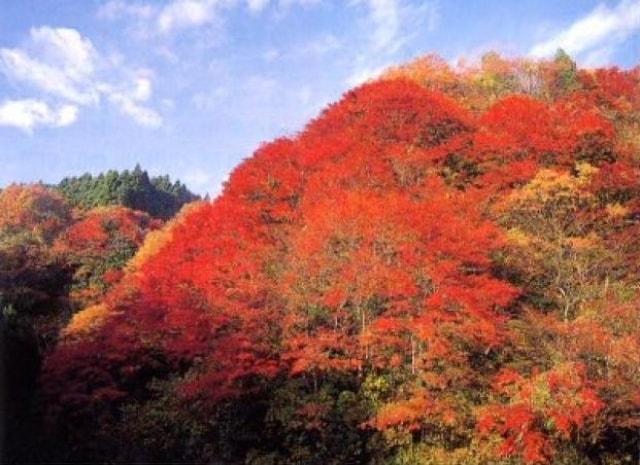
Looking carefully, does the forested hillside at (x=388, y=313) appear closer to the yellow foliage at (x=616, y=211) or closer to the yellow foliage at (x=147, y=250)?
the yellow foliage at (x=616, y=211)

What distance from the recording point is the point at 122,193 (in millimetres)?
75125

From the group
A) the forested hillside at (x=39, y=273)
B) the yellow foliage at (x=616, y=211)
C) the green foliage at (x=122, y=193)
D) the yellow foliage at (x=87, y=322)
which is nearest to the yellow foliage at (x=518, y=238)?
the yellow foliage at (x=616, y=211)

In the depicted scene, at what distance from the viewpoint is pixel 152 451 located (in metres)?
25.1

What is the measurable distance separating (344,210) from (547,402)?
9479 mm

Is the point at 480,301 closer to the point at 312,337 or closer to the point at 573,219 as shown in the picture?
the point at 312,337

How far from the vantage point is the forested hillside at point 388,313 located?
71.1 ft

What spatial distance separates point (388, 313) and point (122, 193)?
5761 cm

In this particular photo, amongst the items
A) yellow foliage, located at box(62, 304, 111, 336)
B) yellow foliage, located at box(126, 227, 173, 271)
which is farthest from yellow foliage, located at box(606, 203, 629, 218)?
yellow foliage, located at box(126, 227, 173, 271)

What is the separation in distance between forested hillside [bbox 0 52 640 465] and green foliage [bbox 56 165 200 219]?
137 feet

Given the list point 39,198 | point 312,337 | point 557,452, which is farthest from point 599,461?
point 39,198

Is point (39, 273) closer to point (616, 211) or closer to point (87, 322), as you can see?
point (87, 322)

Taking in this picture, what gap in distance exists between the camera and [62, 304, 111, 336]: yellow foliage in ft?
108

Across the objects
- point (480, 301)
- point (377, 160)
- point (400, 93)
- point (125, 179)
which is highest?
point (125, 179)

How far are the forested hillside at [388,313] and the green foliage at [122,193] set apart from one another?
1647 inches
